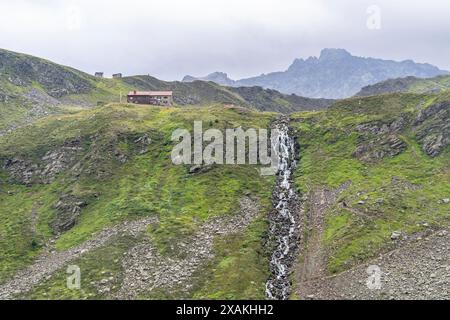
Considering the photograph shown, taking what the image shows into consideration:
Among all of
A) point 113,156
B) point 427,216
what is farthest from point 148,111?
point 427,216

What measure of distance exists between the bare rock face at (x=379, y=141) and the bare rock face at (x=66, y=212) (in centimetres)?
7360

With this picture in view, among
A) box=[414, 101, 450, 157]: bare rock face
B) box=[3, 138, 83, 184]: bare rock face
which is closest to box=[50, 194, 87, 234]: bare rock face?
box=[3, 138, 83, 184]: bare rock face

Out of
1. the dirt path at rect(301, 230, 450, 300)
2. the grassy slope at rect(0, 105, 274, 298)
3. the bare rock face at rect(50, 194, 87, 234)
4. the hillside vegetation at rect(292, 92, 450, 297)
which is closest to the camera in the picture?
the dirt path at rect(301, 230, 450, 300)

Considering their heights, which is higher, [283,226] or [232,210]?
[232,210]

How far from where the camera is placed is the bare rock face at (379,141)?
414 ft

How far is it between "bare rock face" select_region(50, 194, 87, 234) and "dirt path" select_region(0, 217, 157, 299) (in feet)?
27.1

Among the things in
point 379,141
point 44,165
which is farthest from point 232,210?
point 44,165

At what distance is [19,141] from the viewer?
148m

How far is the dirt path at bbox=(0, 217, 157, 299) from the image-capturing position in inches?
3314

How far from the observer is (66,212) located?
111 meters

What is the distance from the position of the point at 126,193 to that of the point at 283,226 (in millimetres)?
39220

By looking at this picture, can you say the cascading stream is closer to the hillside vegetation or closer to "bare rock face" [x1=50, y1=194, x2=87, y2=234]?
the hillside vegetation

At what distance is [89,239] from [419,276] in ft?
205

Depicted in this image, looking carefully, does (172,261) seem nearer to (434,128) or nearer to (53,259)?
(53,259)
